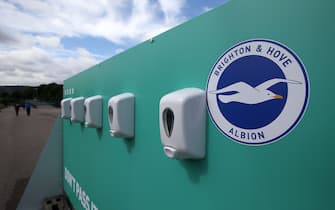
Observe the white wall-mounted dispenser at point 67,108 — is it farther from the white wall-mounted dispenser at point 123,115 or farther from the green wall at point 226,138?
the white wall-mounted dispenser at point 123,115

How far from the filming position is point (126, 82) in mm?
1555

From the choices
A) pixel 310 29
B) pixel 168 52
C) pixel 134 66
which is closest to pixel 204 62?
pixel 168 52

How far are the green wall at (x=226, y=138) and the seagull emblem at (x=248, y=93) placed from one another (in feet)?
0.33

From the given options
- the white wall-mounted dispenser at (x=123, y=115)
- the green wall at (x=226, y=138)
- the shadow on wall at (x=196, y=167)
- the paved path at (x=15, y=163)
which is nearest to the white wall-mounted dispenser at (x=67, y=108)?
the green wall at (x=226, y=138)

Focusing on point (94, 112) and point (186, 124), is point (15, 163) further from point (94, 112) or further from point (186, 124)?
point (186, 124)

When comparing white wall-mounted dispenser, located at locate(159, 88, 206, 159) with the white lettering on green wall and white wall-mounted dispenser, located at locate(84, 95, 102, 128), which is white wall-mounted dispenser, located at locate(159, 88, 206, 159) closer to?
white wall-mounted dispenser, located at locate(84, 95, 102, 128)

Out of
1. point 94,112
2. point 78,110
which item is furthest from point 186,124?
point 78,110

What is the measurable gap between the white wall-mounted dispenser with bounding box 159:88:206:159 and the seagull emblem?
86mm

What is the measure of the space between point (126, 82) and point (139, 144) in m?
0.40

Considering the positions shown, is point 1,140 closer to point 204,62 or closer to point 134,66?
point 134,66

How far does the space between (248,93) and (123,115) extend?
816mm

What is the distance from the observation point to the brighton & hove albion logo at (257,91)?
26.5 inches

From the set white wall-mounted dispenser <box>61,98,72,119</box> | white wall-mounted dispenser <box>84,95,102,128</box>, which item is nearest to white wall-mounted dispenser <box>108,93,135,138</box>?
white wall-mounted dispenser <box>84,95,102,128</box>

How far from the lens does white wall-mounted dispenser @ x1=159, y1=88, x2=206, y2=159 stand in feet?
2.88
